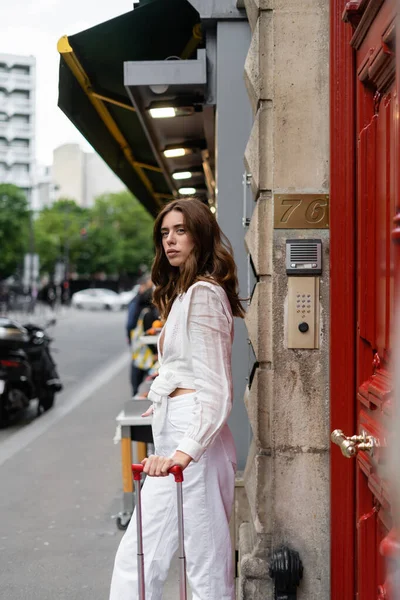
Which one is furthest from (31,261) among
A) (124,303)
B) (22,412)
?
(22,412)

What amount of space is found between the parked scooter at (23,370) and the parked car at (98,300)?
49080 millimetres

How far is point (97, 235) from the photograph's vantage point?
8681 centimetres

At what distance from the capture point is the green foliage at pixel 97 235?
252 feet

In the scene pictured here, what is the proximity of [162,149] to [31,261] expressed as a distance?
36303mm

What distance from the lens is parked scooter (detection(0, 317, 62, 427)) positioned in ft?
34.9

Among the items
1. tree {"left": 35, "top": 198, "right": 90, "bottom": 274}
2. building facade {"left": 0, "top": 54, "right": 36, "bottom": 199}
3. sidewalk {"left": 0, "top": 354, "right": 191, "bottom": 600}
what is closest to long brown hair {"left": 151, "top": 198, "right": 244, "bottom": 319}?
sidewalk {"left": 0, "top": 354, "right": 191, "bottom": 600}

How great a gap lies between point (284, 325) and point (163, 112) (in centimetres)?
353

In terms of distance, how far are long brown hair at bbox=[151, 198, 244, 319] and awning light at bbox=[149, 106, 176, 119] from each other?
11.8ft

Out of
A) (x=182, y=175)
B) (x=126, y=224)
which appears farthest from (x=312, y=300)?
(x=126, y=224)

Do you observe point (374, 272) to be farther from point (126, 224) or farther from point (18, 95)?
point (126, 224)

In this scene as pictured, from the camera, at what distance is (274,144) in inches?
143

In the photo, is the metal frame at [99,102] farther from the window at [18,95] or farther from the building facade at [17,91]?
the window at [18,95]

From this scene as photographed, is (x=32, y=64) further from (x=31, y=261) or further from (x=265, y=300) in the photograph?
(x=31, y=261)

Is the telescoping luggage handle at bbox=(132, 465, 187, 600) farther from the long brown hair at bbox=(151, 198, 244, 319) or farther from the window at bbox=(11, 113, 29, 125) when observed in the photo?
the window at bbox=(11, 113, 29, 125)
